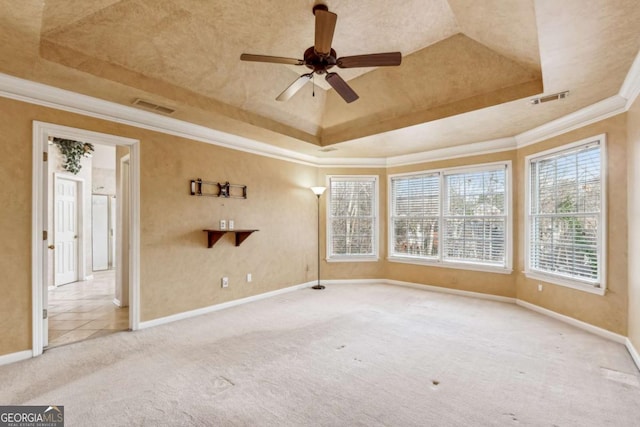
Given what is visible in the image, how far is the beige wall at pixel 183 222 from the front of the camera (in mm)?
2775

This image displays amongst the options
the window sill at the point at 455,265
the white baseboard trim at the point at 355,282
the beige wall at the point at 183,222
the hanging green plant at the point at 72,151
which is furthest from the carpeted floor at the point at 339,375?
the hanging green plant at the point at 72,151

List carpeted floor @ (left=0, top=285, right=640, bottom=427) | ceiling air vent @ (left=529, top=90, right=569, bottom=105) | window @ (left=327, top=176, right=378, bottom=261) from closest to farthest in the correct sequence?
carpeted floor @ (left=0, top=285, right=640, bottom=427)
ceiling air vent @ (left=529, top=90, right=569, bottom=105)
window @ (left=327, top=176, right=378, bottom=261)

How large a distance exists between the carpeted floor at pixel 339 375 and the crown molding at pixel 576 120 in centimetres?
248

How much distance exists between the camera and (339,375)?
2.52 metres

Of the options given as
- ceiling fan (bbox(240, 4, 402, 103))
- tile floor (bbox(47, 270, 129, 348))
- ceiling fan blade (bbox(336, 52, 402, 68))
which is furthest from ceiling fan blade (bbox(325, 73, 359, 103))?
tile floor (bbox(47, 270, 129, 348))

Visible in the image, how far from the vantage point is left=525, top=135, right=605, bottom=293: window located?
3.47m

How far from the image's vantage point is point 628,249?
10.2 feet

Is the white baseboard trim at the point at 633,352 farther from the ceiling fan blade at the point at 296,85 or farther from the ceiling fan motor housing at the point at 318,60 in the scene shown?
the ceiling fan blade at the point at 296,85

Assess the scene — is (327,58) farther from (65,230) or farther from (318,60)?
(65,230)

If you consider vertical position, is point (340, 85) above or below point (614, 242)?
above

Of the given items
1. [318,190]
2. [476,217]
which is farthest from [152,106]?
[476,217]

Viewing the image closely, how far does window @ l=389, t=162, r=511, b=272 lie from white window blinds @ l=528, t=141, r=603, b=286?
0.45m

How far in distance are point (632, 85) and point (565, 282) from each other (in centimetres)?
234

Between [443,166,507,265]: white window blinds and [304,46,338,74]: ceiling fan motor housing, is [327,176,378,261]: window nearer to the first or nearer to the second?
[443,166,507,265]: white window blinds
